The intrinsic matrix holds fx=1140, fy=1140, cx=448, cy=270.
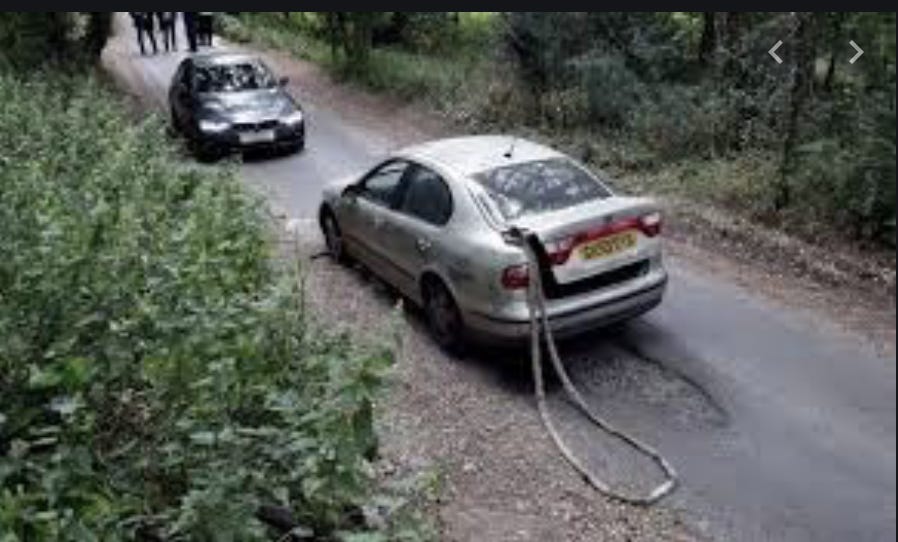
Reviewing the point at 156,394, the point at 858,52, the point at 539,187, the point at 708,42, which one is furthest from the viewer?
the point at 708,42

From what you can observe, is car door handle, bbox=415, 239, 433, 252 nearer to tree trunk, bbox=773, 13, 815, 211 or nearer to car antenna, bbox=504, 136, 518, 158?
car antenna, bbox=504, 136, 518, 158

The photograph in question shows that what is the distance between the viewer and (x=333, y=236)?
37.1ft

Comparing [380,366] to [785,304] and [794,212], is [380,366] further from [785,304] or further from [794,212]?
[794,212]

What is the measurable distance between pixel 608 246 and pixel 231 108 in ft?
33.8

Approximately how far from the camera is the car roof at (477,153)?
9039 millimetres

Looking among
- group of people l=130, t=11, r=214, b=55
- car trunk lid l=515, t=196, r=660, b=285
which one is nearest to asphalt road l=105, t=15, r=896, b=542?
car trunk lid l=515, t=196, r=660, b=285

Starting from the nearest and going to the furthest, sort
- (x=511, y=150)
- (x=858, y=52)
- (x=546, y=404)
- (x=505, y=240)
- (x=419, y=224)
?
1. (x=546, y=404)
2. (x=505, y=240)
3. (x=419, y=224)
4. (x=511, y=150)
5. (x=858, y=52)

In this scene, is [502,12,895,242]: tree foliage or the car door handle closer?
the car door handle

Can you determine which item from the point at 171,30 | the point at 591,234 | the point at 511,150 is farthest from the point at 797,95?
the point at 171,30

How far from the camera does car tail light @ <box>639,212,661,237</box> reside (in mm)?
8344

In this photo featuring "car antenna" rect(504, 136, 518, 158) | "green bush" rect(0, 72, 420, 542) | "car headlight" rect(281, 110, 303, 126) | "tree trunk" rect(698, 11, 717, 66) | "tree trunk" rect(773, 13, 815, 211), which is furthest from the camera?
"tree trunk" rect(698, 11, 717, 66)

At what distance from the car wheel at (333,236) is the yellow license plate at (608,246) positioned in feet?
11.5

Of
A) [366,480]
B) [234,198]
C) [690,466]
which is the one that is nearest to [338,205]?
[234,198]

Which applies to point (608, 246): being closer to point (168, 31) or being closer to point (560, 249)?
point (560, 249)
